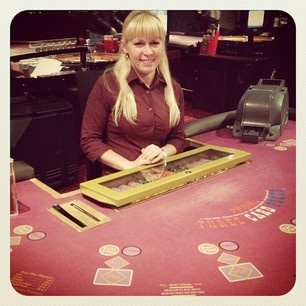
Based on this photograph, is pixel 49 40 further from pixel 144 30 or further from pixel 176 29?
pixel 176 29

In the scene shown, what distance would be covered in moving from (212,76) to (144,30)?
138 inches

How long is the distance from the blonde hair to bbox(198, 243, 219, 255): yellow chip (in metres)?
0.77

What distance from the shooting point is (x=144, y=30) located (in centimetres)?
150

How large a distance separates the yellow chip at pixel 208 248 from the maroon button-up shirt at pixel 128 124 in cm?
72

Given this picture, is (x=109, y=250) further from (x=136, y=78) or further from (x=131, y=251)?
(x=136, y=78)

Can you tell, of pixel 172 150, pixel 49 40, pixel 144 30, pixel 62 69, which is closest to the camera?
pixel 144 30

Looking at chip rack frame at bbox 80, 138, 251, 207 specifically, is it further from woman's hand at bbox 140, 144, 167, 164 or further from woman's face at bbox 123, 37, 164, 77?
woman's face at bbox 123, 37, 164, 77

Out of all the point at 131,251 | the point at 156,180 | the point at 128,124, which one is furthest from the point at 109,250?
the point at 128,124

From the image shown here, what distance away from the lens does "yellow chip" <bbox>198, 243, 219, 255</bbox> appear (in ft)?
3.21

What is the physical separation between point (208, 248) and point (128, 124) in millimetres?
786

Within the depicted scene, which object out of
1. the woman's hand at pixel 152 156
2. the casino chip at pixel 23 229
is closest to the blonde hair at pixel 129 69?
the woman's hand at pixel 152 156
